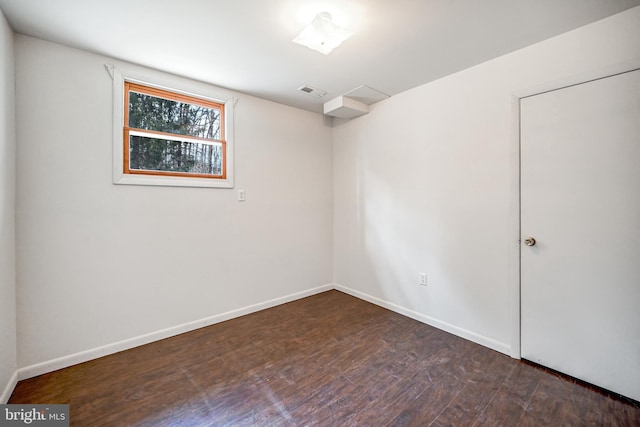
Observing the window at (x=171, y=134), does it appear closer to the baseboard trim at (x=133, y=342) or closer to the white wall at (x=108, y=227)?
the white wall at (x=108, y=227)

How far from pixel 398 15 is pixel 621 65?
1.41 meters

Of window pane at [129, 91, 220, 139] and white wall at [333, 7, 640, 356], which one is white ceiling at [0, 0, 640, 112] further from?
window pane at [129, 91, 220, 139]

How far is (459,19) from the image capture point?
1.76 meters

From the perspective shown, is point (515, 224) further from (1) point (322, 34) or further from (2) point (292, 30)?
(2) point (292, 30)

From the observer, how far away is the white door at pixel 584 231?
1.68m

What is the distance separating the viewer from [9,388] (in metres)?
1.74

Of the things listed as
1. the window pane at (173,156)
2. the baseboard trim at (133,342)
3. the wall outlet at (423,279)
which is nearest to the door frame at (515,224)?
the wall outlet at (423,279)

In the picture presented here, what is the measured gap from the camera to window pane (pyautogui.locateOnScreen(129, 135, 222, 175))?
7.80ft

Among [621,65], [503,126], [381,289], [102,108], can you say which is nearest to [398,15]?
[503,126]

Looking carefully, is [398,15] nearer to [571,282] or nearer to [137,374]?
[571,282]

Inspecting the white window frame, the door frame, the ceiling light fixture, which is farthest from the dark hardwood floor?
the ceiling light fixture

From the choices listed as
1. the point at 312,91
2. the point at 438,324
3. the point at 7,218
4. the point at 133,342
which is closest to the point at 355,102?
the point at 312,91

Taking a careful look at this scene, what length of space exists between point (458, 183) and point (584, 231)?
92 centimetres

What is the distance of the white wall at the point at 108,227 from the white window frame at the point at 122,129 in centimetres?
5
